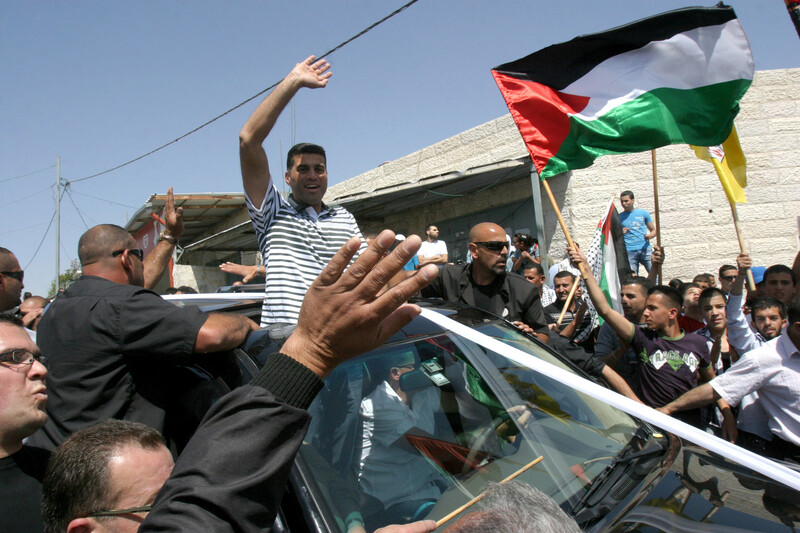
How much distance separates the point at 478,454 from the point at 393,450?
0.30 meters

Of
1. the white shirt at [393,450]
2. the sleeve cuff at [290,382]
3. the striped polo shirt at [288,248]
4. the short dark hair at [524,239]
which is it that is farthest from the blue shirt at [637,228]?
the sleeve cuff at [290,382]

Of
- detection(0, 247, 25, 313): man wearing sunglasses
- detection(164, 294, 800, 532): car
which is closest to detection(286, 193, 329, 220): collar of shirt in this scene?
detection(164, 294, 800, 532): car

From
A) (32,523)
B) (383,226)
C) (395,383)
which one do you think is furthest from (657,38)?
(383,226)

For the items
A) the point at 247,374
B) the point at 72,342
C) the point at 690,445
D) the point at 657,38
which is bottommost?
the point at 690,445

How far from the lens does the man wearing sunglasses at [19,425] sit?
1.63 m

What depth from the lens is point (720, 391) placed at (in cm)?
318

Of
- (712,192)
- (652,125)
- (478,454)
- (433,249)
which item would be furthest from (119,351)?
(712,192)

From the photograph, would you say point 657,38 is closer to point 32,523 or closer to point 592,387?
point 592,387

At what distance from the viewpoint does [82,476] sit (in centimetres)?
127

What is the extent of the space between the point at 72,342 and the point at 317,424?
0.91 m

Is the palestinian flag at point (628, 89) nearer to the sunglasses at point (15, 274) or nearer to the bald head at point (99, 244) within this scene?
the bald head at point (99, 244)

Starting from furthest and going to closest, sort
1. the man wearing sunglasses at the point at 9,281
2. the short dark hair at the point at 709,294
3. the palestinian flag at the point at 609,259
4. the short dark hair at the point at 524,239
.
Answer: the short dark hair at the point at 524,239 → the palestinian flag at the point at 609,259 → the short dark hair at the point at 709,294 → the man wearing sunglasses at the point at 9,281

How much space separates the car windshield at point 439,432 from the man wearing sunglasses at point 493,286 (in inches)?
71.0

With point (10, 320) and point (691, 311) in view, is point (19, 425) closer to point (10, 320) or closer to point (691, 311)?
point (10, 320)
